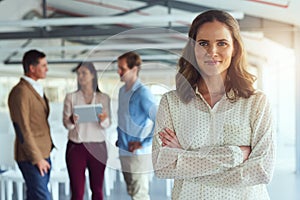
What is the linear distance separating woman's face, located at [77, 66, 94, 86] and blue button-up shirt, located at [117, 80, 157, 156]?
16.4 inches

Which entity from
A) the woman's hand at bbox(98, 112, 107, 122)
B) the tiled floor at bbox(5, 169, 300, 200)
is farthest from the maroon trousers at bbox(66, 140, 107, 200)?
the tiled floor at bbox(5, 169, 300, 200)

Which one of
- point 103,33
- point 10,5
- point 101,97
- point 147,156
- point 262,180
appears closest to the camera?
point 262,180

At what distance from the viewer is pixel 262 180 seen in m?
1.38

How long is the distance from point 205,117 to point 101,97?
860mm

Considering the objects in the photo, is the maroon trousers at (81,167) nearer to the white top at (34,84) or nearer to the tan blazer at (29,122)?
the tan blazer at (29,122)

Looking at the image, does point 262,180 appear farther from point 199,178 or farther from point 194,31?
point 194,31

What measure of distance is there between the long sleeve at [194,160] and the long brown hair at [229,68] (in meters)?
0.14

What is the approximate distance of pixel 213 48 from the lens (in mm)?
1384

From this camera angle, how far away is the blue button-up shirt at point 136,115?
6.19 feet

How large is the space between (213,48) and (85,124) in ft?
4.93

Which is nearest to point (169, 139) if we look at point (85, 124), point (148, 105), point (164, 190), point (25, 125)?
point (148, 105)

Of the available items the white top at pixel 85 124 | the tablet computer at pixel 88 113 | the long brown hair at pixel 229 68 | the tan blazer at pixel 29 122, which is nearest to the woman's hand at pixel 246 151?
the long brown hair at pixel 229 68

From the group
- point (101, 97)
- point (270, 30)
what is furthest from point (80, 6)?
point (101, 97)

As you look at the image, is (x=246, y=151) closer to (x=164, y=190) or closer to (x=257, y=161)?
(x=257, y=161)
